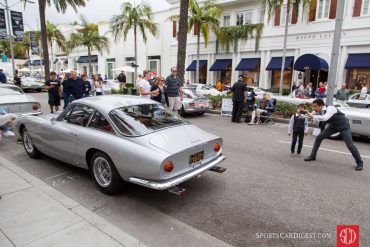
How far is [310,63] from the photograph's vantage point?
61.6 feet

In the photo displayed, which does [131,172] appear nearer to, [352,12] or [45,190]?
Answer: [45,190]

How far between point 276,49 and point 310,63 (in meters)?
4.08

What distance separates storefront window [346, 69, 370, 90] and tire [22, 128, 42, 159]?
66.0 ft

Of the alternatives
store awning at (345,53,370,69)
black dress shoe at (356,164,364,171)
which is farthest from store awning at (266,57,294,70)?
black dress shoe at (356,164,364,171)

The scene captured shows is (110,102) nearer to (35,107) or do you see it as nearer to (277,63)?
(35,107)

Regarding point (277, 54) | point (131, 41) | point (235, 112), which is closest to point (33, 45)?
point (131, 41)

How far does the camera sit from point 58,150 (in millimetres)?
5094

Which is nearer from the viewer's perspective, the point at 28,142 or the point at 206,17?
the point at 28,142

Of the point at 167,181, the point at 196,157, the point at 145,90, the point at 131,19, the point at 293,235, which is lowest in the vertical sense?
the point at 293,235

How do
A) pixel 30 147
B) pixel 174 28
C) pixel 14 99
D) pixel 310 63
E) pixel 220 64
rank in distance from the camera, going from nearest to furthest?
pixel 30 147 → pixel 14 99 → pixel 310 63 → pixel 220 64 → pixel 174 28

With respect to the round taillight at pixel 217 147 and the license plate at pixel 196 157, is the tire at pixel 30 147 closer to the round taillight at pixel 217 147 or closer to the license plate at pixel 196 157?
the license plate at pixel 196 157

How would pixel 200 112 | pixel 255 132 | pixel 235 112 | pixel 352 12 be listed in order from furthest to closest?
pixel 352 12, pixel 200 112, pixel 235 112, pixel 255 132

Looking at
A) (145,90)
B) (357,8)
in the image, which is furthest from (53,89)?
(357,8)

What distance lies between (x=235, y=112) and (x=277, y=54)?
12978 mm
